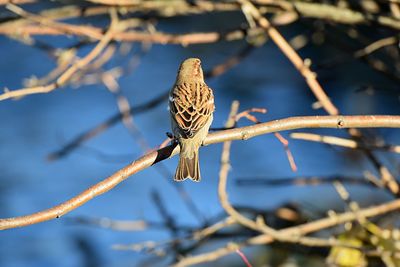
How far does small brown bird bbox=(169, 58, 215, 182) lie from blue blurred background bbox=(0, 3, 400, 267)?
1.43 metres

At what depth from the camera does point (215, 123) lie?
6094 mm

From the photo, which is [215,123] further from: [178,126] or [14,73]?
[178,126]

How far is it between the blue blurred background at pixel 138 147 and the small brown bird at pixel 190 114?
4.70 ft

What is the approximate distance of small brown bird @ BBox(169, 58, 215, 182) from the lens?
11.0 feet

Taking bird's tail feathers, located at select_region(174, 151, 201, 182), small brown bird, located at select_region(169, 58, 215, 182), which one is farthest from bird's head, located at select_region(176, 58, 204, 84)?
bird's tail feathers, located at select_region(174, 151, 201, 182)

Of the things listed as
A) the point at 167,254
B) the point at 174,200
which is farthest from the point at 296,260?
the point at 174,200

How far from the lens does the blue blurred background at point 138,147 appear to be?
5.73m

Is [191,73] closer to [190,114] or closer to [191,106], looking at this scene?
[191,106]

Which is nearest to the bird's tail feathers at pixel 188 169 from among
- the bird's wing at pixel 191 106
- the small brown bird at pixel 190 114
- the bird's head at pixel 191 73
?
the small brown bird at pixel 190 114

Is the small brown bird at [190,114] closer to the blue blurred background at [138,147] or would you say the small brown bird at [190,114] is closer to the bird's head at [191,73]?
the bird's head at [191,73]

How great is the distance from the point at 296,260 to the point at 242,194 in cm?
189

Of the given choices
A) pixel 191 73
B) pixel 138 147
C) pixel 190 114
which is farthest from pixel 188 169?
pixel 138 147

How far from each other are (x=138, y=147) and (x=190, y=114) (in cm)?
250

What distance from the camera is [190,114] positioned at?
142 inches
